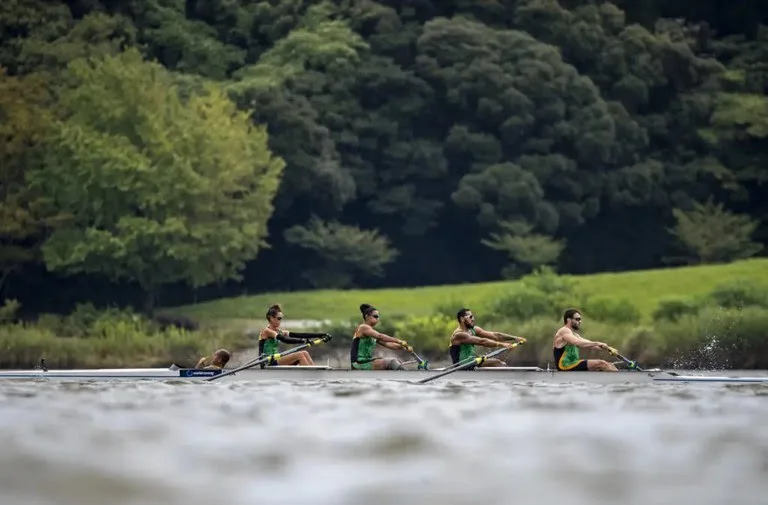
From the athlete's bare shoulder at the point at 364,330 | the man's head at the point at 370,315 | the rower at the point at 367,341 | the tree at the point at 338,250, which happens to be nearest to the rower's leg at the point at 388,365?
the rower at the point at 367,341

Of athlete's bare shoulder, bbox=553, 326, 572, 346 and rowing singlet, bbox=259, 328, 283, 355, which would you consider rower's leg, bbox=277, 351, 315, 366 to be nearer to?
rowing singlet, bbox=259, 328, 283, 355

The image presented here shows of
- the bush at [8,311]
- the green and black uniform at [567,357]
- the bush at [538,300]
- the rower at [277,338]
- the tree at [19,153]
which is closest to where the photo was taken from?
the green and black uniform at [567,357]

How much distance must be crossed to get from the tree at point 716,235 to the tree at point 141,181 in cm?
1658

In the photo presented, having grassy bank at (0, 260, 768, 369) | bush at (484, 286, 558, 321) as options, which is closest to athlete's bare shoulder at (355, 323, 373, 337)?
grassy bank at (0, 260, 768, 369)

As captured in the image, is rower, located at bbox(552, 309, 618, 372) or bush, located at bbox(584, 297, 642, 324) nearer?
rower, located at bbox(552, 309, 618, 372)

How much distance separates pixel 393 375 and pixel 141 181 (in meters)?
24.5

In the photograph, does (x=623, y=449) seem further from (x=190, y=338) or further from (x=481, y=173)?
(x=481, y=173)

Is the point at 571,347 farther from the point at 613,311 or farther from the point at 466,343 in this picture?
the point at 613,311

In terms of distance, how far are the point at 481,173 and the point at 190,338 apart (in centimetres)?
2064

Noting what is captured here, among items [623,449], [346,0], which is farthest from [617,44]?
[623,449]

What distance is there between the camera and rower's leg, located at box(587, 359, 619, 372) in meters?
27.9

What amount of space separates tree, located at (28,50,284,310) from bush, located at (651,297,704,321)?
13.1 meters

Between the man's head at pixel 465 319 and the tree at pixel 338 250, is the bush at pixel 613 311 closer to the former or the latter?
the tree at pixel 338 250

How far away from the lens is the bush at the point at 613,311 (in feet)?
152
